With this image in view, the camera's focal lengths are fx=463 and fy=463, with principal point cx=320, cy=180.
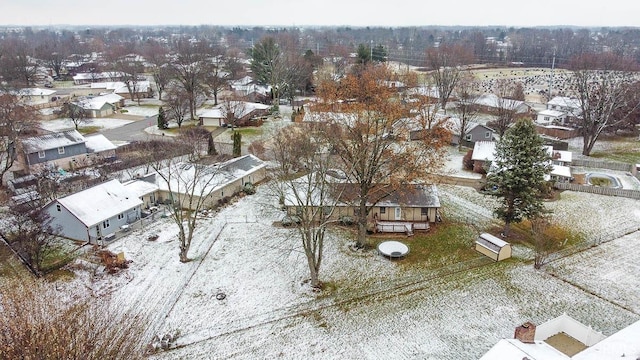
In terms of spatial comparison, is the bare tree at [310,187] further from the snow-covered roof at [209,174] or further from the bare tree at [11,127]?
the bare tree at [11,127]

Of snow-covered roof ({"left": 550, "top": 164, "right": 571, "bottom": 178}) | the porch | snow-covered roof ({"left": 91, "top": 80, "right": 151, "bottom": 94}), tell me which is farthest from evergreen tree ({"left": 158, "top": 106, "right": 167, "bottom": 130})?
snow-covered roof ({"left": 550, "top": 164, "right": 571, "bottom": 178})

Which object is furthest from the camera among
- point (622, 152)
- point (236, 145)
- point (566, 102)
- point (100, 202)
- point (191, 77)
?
point (191, 77)

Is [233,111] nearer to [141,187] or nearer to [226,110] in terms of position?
[226,110]

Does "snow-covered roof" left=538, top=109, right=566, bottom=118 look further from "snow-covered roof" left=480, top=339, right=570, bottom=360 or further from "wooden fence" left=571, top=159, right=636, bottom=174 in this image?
"snow-covered roof" left=480, top=339, right=570, bottom=360

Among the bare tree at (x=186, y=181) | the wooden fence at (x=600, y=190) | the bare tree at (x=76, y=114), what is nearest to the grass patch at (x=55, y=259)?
the bare tree at (x=186, y=181)

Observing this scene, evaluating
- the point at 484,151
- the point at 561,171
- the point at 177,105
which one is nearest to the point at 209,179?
the point at 484,151

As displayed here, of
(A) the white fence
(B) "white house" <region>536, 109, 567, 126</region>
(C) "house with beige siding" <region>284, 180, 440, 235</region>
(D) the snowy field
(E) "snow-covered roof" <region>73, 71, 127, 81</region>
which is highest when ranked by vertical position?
(E) "snow-covered roof" <region>73, 71, 127, 81</region>

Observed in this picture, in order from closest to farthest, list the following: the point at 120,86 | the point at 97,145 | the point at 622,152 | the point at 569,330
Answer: the point at 569,330
the point at 97,145
the point at 622,152
the point at 120,86
